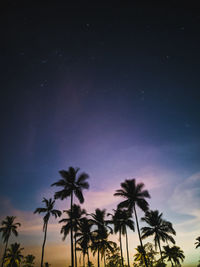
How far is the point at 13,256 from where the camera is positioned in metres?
48.1

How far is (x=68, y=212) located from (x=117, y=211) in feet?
37.6

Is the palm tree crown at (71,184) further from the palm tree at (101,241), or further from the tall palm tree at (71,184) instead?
the palm tree at (101,241)

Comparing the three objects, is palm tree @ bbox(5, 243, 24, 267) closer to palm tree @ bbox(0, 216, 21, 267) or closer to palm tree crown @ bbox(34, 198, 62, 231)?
palm tree @ bbox(0, 216, 21, 267)

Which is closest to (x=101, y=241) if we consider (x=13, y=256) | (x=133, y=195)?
(x=133, y=195)

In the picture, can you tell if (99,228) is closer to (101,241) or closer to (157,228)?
(101,241)

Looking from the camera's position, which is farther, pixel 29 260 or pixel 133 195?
pixel 29 260

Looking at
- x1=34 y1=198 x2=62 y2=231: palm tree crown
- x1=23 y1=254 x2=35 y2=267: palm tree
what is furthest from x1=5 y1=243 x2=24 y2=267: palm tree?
x1=34 y1=198 x2=62 y2=231: palm tree crown

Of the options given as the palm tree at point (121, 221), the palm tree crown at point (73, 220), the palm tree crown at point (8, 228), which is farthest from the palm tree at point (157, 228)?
the palm tree crown at point (8, 228)

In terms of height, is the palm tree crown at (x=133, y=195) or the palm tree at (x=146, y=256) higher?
the palm tree crown at (x=133, y=195)

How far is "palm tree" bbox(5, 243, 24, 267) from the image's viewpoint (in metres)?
47.7

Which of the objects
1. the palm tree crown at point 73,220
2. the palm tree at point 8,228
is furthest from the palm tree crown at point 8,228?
the palm tree crown at point 73,220

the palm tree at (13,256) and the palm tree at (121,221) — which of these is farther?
the palm tree at (13,256)

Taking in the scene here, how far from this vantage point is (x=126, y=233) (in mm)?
32750

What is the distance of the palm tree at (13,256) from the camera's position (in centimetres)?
4775
